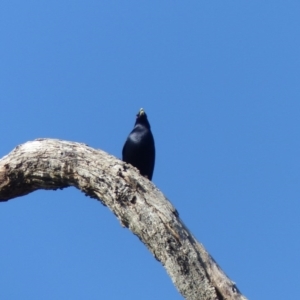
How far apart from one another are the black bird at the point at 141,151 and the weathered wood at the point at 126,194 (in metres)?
3.29

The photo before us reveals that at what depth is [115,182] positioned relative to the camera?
4.93 meters

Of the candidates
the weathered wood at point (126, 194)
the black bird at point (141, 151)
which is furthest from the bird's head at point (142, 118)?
the weathered wood at point (126, 194)

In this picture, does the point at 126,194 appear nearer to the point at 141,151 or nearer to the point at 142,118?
the point at 141,151

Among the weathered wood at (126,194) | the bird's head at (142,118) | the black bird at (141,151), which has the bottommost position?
the weathered wood at (126,194)

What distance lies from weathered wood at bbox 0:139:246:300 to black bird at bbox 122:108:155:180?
10.8ft

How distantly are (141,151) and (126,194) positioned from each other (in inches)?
166

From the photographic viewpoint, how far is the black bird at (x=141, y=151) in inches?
352

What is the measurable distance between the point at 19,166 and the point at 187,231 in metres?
1.94

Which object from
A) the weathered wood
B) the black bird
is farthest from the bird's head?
the weathered wood

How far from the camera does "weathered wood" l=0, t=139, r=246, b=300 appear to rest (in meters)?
4.20

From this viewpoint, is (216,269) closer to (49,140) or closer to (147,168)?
(49,140)

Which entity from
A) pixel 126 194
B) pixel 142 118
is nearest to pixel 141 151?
pixel 142 118

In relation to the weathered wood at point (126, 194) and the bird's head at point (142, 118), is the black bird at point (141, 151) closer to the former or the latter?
the bird's head at point (142, 118)

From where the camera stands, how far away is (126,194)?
189 inches
